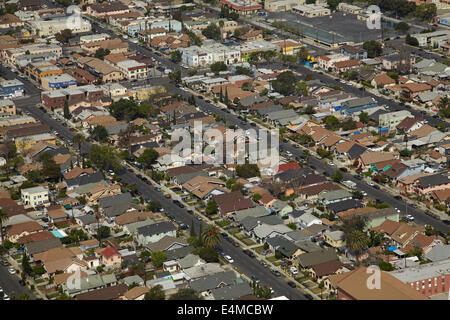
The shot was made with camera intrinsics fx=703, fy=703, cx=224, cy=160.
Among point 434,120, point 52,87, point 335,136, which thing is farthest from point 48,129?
point 434,120

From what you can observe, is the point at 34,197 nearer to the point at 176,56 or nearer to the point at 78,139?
the point at 78,139

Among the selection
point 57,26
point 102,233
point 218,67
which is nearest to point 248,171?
point 102,233

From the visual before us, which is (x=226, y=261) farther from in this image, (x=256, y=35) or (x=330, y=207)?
(x=256, y=35)

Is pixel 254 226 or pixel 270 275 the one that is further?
pixel 254 226

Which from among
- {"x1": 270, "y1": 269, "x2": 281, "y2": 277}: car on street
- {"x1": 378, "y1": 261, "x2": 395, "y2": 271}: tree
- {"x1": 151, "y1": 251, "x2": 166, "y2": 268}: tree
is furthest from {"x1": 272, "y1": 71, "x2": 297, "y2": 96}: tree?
{"x1": 378, "y1": 261, "x2": 395, "y2": 271}: tree

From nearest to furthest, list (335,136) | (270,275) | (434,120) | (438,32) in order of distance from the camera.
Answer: (270,275) < (335,136) < (434,120) < (438,32)

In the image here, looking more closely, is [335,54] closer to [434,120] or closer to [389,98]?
[389,98]

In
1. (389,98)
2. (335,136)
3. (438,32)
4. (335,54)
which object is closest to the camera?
(335,136)
